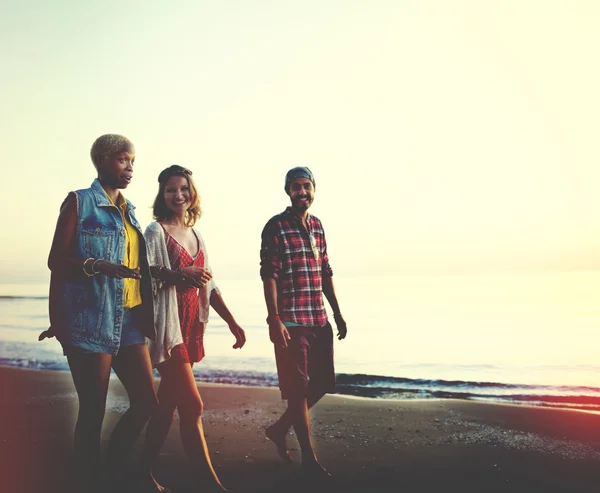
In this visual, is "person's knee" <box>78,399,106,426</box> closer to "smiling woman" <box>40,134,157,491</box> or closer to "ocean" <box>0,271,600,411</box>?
"smiling woman" <box>40,134,157,491</box>

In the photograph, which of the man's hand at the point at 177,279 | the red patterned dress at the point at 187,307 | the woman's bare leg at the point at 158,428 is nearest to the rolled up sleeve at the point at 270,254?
the red patterned dress at the point at 187,307

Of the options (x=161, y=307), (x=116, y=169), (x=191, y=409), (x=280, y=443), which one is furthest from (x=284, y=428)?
(x=116, y=169)

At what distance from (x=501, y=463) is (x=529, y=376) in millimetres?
6289

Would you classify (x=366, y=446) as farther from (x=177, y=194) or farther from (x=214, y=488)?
(x=177, y=194)

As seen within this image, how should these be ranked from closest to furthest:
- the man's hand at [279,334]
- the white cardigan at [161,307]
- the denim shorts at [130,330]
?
1. the denim shorts at [130,330]
2. the white cardigan at [161,307]
3. the man's hand at [279,334]

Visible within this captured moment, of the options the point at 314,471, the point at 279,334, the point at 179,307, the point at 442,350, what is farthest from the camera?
the point at 442,350

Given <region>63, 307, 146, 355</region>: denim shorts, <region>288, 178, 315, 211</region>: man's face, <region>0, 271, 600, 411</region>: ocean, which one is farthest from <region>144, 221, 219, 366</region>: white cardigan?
<region>0, 271, 600, 411</region>: ocean

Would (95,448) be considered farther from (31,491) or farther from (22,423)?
(22,423)

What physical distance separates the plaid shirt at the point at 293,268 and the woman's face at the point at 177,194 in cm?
73

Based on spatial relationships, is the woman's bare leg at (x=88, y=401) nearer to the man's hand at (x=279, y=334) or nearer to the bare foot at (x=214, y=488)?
the bare foot at (x=214, y=488)

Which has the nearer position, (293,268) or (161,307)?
(161,307)

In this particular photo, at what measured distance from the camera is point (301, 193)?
15.4 ft

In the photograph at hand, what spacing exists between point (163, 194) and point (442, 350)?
1062 centimetres

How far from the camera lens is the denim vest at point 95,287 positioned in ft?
10.7
